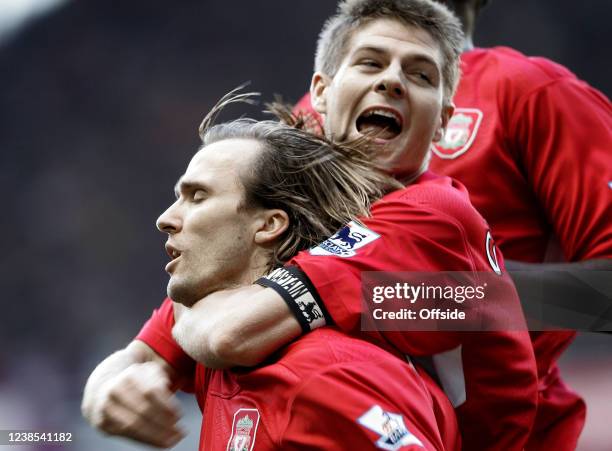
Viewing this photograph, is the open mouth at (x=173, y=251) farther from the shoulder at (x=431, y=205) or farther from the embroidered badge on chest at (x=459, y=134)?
the embroidered badge on chest at (x=459, y=134)

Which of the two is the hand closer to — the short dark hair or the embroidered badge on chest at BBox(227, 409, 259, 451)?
the embroidered badge on chest at BBox(227, 409, 259, 451)

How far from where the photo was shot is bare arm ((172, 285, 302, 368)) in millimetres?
1609

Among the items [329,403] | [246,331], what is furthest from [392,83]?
[329,403]

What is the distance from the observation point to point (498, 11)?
6.68 meters

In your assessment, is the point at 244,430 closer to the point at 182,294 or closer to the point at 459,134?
the point at 182,294

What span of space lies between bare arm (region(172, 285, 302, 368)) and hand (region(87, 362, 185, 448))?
0.34ft

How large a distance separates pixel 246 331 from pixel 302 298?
120mm

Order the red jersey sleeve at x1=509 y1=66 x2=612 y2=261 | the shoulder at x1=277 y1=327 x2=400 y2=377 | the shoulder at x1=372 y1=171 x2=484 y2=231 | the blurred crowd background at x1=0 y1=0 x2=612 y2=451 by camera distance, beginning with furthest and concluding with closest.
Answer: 1. the blurred crowd background at x1=0 y1=0 x2=612 y2=451
2. the red jersey sleeve at x1=509 y1=66 x2=612 y2=261
3. the shoulder at x1=372 y1=171 x2=484 y2=231
4. the shoulder at x1=277 y1=327 x2=400 y2=377

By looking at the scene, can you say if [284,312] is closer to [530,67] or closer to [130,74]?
[530,67]

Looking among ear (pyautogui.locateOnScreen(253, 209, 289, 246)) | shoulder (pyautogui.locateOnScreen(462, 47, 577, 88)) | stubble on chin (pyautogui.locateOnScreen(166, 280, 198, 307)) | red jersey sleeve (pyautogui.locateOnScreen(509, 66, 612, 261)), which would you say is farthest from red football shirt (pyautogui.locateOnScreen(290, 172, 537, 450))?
shoulder (pyautogui.locateOnScreen(462, 47, 577, 88))

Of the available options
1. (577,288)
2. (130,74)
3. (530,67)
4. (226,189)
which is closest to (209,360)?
(226,189)

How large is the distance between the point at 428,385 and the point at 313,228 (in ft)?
1.32

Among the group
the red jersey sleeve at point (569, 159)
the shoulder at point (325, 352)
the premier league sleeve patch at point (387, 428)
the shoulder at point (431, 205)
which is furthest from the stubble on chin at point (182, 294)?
the red jersey sleeve at point (569, 159)

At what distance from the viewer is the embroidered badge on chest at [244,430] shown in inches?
61.3
